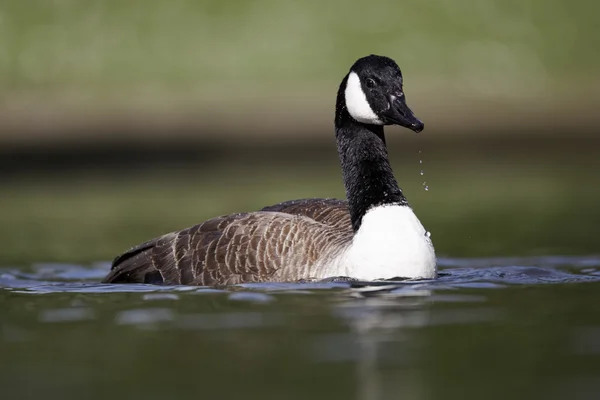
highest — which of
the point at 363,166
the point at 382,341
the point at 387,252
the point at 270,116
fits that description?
the point at 270,116

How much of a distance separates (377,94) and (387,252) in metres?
1.74

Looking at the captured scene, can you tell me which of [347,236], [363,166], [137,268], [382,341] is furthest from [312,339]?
[137,268]

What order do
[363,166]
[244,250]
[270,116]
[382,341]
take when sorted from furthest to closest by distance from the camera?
[270,116]
[363,166]
[244,250]
[382,341]

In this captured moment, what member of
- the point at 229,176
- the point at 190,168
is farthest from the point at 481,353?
the point at 190,168

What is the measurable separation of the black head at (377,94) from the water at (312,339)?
1766 mm

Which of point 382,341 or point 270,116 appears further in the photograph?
point 270,116

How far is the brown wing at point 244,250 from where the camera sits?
38.7 feet

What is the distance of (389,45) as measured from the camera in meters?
57.1

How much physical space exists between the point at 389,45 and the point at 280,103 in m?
14.0

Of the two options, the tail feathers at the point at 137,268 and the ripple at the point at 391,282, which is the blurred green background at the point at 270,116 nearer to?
the ripple at the point at 391,282

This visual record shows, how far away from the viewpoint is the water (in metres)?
7.45

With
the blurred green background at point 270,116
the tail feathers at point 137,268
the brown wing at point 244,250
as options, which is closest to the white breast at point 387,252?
the brown wing at point 244,250

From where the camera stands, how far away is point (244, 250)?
11.9m

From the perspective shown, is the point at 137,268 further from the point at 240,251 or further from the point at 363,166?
the point at 363,166
